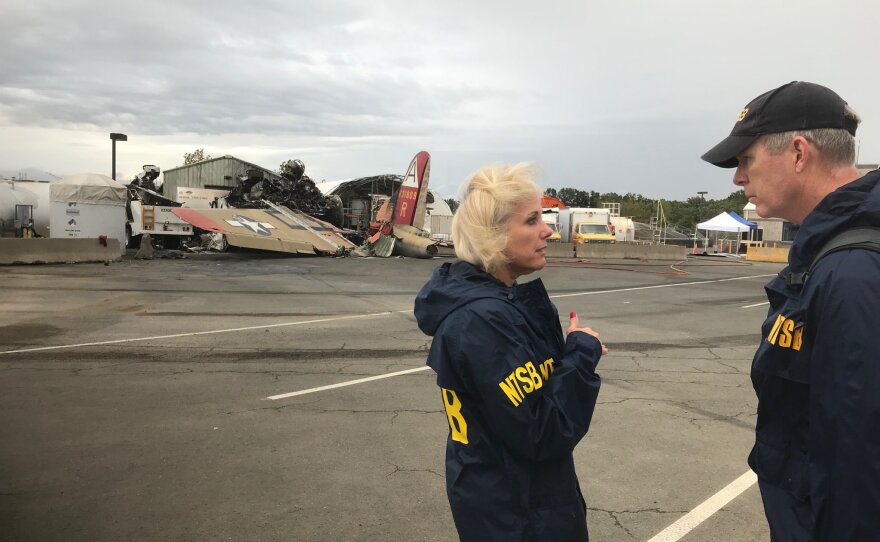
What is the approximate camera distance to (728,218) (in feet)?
148

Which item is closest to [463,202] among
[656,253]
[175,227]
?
[175,227]

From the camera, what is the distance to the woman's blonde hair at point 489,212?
82.4 inches

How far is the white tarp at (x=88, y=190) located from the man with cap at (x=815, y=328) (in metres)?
28.5

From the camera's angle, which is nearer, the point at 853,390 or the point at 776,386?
the point at 853,390

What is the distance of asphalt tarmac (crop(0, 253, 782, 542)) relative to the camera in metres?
3.71

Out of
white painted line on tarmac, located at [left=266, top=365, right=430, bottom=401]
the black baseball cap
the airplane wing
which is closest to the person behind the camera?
the black baseball cap

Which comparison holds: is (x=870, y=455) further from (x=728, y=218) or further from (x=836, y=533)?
(x=728, y=218)

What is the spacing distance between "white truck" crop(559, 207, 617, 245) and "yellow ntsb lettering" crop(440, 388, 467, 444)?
1344 inches

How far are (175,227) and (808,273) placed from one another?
3275 cm

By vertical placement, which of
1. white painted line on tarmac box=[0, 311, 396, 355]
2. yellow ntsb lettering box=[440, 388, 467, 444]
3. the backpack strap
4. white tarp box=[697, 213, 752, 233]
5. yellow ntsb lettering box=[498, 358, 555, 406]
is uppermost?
white tarp box=[697, 213, 752, 233]

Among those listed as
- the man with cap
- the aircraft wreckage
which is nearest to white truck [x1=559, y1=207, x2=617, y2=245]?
the aircraft wreckage

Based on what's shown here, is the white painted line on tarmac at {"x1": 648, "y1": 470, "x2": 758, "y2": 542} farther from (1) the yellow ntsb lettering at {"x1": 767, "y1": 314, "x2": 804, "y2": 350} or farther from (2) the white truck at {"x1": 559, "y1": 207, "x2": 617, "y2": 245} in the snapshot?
(2) the white truck at {"x1": 559, "y1": 207, "x2": 617, "y2": 245}

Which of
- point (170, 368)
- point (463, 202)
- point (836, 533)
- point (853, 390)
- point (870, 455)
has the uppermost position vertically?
point (463, 202)

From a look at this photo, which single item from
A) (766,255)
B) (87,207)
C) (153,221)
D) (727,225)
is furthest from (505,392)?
(727,225)
